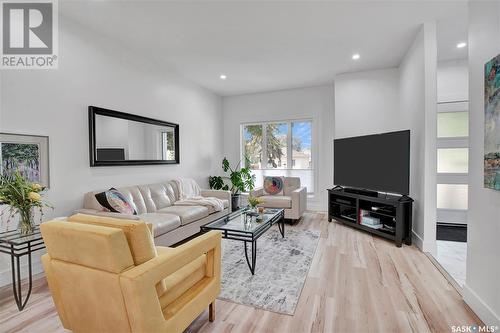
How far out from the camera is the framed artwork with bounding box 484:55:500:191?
161cm

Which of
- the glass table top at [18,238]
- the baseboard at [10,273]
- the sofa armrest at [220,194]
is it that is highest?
the sofa armrest at [220,194]

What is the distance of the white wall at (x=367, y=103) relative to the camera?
4492mm

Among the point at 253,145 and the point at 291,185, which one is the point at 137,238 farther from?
the point at 253,145

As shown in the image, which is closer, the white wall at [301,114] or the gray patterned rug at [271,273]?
the gray patterned rug at [271,273]

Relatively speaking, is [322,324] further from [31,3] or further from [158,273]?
[31,3]

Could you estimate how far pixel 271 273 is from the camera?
256cm

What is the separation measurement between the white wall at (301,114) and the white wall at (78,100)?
2046mm

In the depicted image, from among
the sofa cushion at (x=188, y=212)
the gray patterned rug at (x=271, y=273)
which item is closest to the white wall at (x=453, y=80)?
the gray patterned rug at (x=271, y=273)

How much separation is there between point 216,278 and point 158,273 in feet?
2.01

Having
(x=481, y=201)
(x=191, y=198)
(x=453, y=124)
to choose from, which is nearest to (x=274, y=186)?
(x=191, y=198)

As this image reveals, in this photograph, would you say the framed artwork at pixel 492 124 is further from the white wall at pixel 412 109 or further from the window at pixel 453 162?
the window at pixel 453 162

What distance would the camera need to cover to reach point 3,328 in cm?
174

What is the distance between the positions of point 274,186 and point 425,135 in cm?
270

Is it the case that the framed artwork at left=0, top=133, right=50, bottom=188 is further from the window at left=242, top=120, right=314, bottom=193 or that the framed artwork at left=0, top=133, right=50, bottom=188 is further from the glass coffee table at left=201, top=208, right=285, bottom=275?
the window at left=242, top=120, right=314, bottom=193
